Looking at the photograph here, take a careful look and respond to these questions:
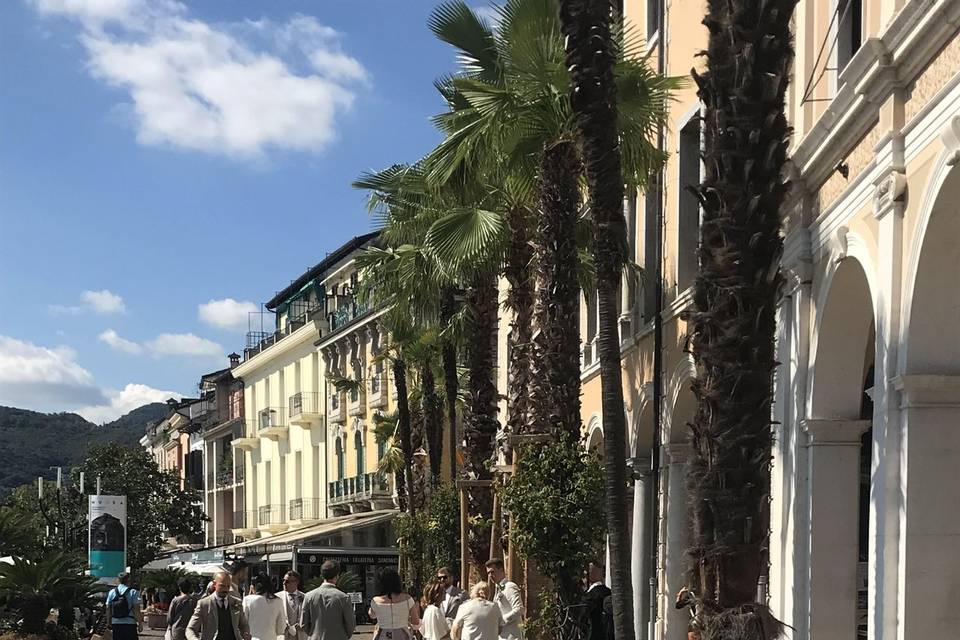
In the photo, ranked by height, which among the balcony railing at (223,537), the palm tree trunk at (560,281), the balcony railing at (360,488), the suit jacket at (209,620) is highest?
the palm tree trunk at (560,281)

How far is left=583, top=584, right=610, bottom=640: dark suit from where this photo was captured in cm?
1490

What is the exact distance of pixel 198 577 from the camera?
61750mm

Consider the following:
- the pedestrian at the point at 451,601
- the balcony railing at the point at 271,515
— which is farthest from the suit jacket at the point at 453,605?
the balcony railing at the point at 271,515

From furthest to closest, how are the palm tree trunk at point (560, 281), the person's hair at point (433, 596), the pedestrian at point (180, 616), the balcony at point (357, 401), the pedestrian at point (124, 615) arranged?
1. the balcony at point (357, 401)
2. the pedestrian at point (124, 615)
3. the person's hair at point (433, 596)
4. the palm tree trunk at point (560, 281)
5. the pedestrian at point (180, 616)

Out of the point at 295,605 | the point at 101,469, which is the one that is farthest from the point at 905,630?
the point at 101,469

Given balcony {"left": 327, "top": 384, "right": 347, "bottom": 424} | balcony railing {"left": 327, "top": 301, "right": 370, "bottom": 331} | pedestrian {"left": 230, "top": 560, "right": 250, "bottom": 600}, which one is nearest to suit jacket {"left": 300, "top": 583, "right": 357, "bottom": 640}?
pedestrian {"left": 230, "top": 560, "right": 250, "bottom": 600}

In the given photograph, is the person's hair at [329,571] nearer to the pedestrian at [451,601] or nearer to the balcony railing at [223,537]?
the pedestrian at [451,601]

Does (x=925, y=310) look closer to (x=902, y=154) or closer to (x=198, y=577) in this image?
(x=902, y=154)

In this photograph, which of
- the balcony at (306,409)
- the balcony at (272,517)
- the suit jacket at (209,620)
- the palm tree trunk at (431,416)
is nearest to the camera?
the suit jacket at (209,620)

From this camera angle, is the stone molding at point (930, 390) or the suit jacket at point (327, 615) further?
the suit jacket at point (327, 615)

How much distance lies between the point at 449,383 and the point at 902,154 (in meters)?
19.6

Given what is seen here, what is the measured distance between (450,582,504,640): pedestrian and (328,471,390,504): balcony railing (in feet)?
130

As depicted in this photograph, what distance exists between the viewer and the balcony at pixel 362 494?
56.1 m

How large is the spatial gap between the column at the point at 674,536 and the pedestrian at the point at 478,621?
860cm
